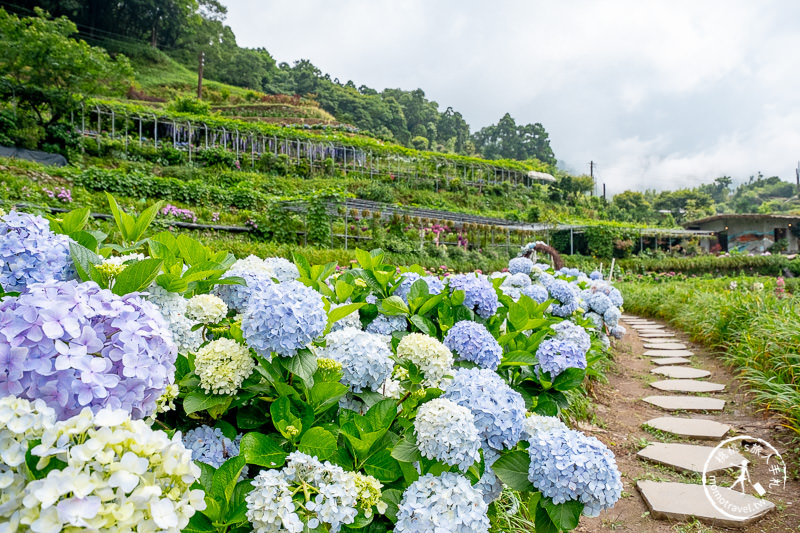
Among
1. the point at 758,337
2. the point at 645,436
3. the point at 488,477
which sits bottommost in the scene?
the point at 645,436

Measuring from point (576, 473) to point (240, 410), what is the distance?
2.57 feet

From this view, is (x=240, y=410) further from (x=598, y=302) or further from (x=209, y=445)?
(x=598, y=302)

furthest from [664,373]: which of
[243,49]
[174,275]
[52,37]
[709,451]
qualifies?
[243,49]

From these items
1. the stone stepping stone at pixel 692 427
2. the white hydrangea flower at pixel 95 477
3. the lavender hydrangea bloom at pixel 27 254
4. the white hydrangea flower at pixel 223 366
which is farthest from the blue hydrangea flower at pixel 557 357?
the stone stepping stone at pixel 692 427

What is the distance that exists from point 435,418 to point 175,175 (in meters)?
16.5

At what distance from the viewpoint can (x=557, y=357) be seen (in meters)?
1.52

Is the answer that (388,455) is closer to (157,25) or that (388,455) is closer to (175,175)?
(175,175)

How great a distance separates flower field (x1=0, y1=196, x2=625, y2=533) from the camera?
53cm

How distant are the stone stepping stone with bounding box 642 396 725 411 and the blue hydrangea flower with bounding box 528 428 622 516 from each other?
124 inches

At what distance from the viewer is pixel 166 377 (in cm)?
73

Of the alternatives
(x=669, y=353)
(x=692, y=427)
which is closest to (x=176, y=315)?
(x=692, y=427)

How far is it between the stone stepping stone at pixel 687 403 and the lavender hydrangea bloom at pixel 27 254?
4020 millimetres

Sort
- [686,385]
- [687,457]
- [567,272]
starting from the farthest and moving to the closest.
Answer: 1. [567,272]
2. [686,385]
3. [687,457]

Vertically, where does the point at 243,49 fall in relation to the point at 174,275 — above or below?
above
